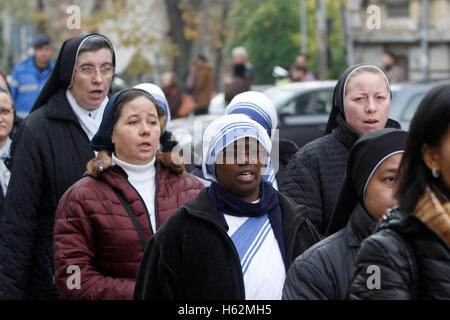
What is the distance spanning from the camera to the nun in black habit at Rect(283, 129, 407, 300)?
131 inches

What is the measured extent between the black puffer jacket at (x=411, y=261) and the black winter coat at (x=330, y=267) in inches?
20.7

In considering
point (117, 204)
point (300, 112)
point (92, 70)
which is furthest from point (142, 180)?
point (300, 112)

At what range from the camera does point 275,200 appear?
4.02 meters

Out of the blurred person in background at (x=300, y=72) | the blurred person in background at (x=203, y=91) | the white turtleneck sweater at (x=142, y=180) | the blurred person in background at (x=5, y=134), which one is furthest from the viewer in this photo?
the blurred person in background at (x=203, y=91)

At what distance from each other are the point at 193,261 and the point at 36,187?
175 centimetres

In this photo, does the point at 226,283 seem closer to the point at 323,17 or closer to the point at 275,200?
the point at 275,200

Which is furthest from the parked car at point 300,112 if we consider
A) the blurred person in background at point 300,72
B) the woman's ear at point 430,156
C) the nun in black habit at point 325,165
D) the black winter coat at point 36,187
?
the woman's ear at point 430,156

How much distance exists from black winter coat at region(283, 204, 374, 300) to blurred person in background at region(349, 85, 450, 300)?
0.40 meters

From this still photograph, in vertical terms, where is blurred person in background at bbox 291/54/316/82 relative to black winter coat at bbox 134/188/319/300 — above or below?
below

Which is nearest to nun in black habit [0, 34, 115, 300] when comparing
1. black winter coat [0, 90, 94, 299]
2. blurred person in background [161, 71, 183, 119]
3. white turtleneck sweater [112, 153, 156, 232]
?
black winter coat [0, 90, 94, 299]

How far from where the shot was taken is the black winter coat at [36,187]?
5219mm

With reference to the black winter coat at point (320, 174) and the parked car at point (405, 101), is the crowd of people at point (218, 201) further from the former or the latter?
the parked car at point (405, 101)

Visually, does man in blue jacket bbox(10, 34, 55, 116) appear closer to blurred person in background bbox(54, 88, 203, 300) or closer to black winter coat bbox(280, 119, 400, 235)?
black winter coat bbox(280, 119, 400, 235)

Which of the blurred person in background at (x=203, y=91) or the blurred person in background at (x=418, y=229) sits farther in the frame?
the blurred person in background at (x=203, y=91)
